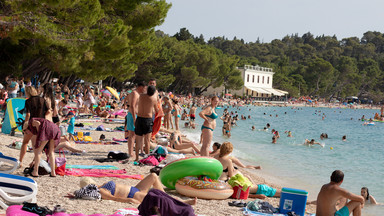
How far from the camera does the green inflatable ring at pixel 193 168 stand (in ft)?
19.5

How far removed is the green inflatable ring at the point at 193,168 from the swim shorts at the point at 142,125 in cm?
166

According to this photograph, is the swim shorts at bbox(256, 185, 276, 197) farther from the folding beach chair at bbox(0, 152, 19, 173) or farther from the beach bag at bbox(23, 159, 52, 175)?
the folding beach chair at bbox(0, 152, 19, 173)

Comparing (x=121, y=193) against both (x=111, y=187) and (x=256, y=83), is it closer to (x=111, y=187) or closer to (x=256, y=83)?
(x=111, y=187)

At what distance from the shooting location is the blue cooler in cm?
564

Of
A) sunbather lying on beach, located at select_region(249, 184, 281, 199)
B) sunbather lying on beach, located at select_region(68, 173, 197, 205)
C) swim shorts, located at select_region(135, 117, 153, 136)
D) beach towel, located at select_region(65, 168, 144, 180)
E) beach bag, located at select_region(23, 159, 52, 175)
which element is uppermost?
swim shorts, located at select_region(135, 117, 153, 136)

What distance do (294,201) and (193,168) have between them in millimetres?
1437

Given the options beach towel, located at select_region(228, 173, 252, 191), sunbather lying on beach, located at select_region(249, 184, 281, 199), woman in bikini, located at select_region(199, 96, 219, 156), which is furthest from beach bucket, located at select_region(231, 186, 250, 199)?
woman in bikini, located at select_region(199, 96, 219, 156)

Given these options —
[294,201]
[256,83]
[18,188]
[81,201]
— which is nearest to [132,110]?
[81,201]

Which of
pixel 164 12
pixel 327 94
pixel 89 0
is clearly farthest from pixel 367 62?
pixel 89 0

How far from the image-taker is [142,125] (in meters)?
7.68

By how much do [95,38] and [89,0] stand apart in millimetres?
3520

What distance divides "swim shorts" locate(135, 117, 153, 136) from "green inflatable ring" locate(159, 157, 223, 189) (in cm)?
166

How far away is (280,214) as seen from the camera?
18.5ft

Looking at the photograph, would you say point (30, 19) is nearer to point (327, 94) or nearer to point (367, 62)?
point (327, 94)
